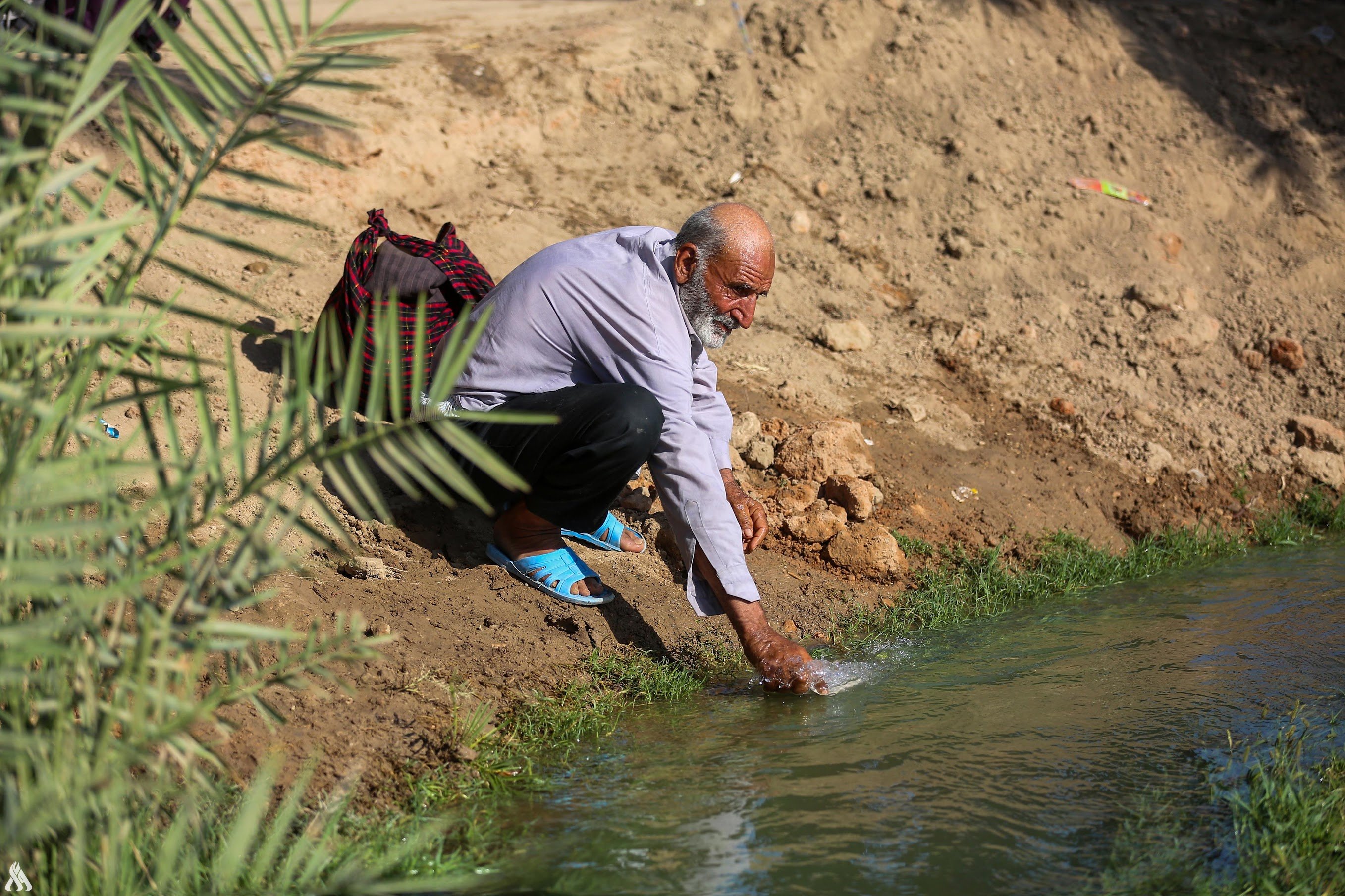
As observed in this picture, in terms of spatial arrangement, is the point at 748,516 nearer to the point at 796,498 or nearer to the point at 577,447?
the point at 577,447

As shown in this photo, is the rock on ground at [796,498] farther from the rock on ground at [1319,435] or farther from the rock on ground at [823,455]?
the rock on ground at [1319,435]

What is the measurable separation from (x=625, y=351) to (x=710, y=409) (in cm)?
59

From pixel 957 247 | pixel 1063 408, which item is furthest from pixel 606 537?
pixel 957 247

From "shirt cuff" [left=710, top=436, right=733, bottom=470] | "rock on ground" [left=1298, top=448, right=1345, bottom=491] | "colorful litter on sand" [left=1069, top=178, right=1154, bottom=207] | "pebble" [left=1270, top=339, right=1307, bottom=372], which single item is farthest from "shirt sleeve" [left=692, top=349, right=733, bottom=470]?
"colorful litter on sand" [left=1069, top=178, right=1154, bottom=207]

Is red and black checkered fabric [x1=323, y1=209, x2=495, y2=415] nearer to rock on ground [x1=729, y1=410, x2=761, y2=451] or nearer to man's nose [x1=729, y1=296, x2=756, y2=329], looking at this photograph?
man's nose [x1=729, y1=296, x2=756, y2=329]

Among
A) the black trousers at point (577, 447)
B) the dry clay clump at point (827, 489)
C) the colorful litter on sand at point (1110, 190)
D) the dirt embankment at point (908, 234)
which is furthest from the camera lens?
the colorful litter on sand at point (1110, 190)

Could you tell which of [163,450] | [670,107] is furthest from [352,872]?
[670,107]

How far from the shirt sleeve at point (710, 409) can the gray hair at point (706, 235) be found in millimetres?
483

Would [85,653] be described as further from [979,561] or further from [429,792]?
[979,561]

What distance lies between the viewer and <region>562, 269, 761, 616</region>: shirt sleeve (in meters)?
3.38

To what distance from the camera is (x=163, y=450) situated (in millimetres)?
4215

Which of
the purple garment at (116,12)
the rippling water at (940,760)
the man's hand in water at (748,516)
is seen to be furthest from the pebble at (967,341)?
the purple garment at (116,12)

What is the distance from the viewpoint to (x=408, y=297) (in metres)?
4.26

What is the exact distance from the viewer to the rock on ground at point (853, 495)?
181 inches
